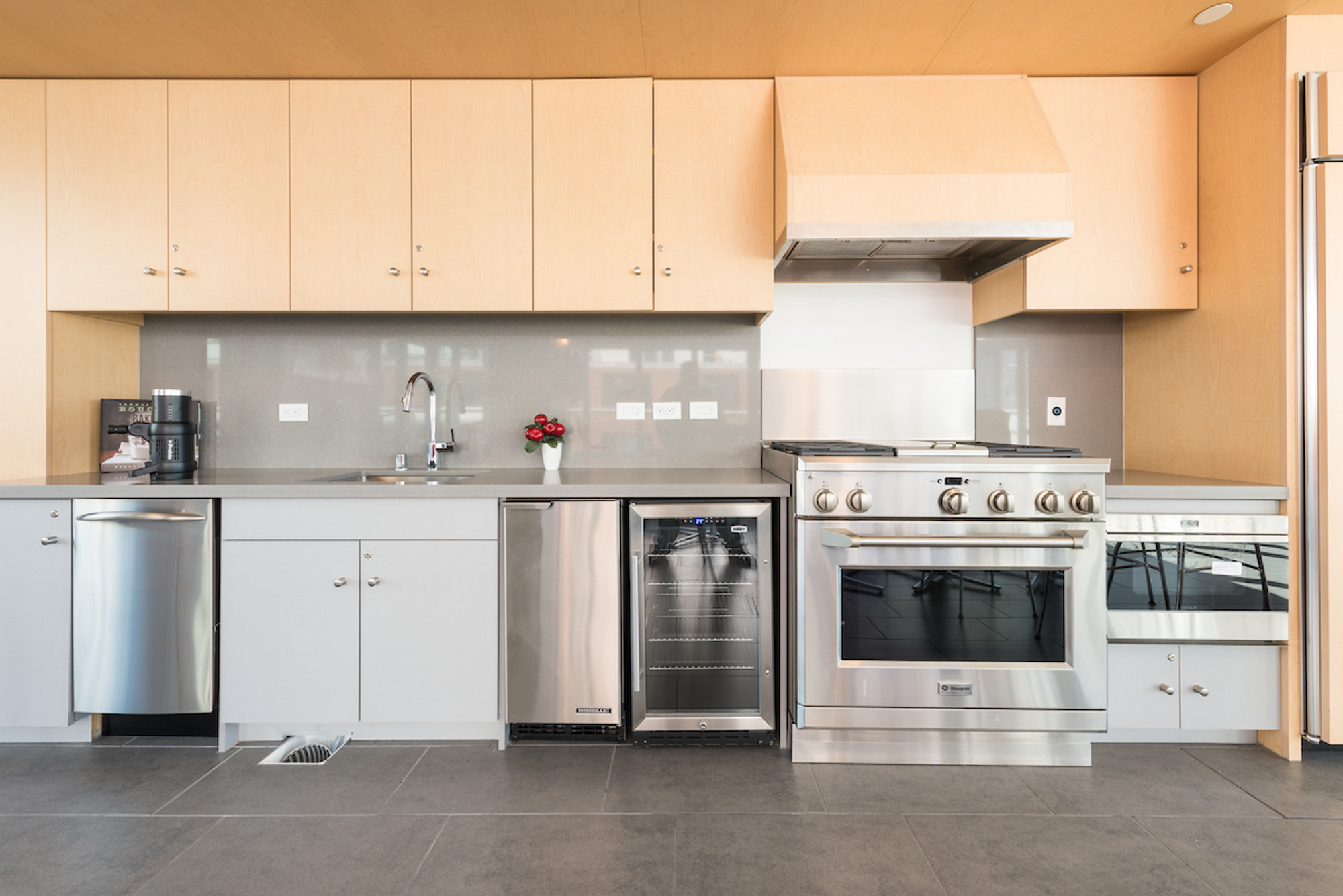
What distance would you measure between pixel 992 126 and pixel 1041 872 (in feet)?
7.36

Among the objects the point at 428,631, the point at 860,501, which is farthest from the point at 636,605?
the point at 860,501

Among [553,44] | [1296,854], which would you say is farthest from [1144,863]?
[553,44]

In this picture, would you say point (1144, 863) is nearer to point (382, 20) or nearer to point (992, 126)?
point (992, 126)

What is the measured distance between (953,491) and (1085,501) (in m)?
0.41

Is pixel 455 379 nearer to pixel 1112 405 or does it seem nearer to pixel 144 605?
pixel 144 605

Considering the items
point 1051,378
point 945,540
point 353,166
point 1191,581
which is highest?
point 353,166

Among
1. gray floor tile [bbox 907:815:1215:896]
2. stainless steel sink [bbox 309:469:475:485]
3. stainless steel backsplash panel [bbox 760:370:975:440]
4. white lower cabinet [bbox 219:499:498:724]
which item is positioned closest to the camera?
gray floor tile [bbox 907:815:1215:896]

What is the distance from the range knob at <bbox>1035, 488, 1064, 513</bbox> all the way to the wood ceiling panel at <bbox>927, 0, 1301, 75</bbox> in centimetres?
150

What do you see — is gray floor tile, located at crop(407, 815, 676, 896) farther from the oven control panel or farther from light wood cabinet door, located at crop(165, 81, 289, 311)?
light wood cabinet door, located at crop(165, 81, 289, 311)

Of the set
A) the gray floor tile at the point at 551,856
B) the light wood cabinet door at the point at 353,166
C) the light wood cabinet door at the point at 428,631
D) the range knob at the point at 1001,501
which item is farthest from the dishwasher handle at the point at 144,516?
the range knob at the point at 1001,501

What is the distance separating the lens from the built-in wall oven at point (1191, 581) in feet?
7.04

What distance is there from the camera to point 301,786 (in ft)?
6.49

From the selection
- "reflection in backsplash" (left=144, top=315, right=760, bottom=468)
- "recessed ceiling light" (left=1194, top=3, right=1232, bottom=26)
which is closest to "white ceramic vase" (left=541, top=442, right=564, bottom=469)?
"reflection in backsplash" (left=144, top=315, right=760, bottom=468)

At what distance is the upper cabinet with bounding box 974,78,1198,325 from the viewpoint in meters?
2.45
